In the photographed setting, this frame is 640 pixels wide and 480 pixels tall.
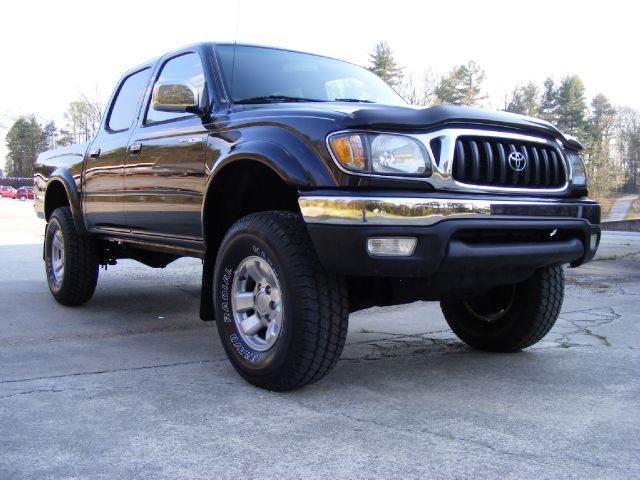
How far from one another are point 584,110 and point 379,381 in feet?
261

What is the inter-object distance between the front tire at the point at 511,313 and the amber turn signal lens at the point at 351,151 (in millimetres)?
1523

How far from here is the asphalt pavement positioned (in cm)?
238

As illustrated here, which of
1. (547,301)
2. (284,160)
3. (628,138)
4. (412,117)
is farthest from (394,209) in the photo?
(628,138)

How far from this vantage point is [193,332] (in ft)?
16.3

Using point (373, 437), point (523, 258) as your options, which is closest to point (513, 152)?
point (523, 258)

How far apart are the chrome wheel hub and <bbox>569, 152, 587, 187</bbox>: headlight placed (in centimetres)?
178

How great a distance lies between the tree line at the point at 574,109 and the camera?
2544 inches

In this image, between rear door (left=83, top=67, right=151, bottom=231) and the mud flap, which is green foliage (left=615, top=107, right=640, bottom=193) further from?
the mud flap

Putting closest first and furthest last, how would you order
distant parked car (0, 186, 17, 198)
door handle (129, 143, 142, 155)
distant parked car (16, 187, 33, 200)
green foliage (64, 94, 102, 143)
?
door handle (129, 143, 142, 155) < green foliage (64, 94, 102, 143) < distant parked car (16, 187, 33, 200) < distant parked car (0, 186, 17, 198)

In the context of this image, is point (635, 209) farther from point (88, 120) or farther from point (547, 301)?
point (547, 301)

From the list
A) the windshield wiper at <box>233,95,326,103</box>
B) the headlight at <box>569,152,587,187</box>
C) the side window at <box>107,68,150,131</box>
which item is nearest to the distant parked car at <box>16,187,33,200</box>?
the side window at <box>107,68,150,131</box>

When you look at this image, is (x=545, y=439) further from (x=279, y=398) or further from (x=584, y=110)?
(x=584, y=110)

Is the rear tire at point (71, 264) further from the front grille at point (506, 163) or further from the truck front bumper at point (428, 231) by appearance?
the front grille at point (506, 163)

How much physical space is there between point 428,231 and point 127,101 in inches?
137
